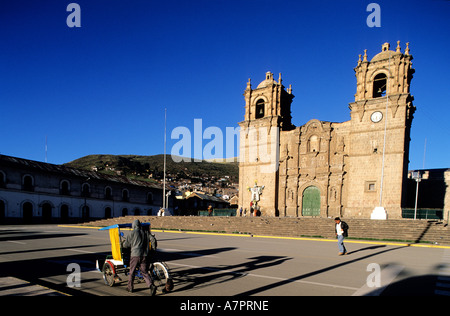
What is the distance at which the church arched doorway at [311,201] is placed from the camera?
33281 mm

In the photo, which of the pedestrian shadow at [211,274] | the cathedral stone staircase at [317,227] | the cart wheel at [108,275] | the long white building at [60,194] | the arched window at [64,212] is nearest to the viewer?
the cart wheel at [108,275]

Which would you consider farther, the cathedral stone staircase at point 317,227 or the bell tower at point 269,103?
the bell tower at point 269,103

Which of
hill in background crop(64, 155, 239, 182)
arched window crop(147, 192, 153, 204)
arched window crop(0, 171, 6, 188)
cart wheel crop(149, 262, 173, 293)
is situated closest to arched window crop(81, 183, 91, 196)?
arched window crop(0, 171, 6, 188)

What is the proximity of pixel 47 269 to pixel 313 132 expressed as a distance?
31.6 m

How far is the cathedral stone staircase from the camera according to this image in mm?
17253

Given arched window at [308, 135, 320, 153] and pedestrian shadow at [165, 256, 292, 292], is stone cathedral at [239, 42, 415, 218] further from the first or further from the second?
pedestrian shadow at [165, 256, 292, 292]

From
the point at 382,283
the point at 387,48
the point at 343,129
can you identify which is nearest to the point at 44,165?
the point at 343,129

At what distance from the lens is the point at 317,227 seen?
69.7ft

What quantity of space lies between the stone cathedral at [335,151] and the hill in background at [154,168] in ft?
211

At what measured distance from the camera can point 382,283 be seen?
692 cm

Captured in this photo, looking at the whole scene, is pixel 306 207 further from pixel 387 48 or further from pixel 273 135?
pixel 387 48

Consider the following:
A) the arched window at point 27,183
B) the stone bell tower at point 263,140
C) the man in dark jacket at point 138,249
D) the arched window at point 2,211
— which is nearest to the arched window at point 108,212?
the arched window at point 27,183

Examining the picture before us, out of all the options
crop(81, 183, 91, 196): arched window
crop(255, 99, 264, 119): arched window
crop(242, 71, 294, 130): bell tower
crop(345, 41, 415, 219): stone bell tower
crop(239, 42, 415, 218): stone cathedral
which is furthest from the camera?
crop(81, 183, 91, 196): arched window

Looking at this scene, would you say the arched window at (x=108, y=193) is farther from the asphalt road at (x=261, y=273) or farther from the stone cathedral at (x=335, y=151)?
the asphalt road at (x=261, y=273)
